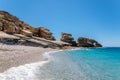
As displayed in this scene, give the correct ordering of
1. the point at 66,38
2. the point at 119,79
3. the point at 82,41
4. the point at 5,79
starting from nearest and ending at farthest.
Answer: the point at 5,79 < the point at 119,79 < the point at 66,38 < the point at 82,41

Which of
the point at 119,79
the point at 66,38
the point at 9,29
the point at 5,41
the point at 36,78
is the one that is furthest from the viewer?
the point at 66,38

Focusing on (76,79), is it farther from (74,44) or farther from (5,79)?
(74,44)

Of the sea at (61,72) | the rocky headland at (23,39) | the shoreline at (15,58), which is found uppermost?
the rocky headland at (23,39)

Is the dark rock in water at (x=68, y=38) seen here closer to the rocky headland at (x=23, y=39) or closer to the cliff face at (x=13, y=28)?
the rocky headland at (x=23, y=39)

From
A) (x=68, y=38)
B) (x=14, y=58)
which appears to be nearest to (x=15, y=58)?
(x=14, y=58)

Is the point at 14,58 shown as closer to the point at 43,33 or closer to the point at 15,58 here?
the point at 15,58

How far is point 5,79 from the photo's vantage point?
11852 mm

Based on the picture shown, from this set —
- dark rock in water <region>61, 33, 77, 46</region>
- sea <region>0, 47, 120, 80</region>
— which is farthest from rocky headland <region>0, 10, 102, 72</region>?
sea <region>0, 47, 120, 80</region>

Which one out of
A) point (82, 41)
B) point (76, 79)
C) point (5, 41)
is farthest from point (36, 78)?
point (82, 41)

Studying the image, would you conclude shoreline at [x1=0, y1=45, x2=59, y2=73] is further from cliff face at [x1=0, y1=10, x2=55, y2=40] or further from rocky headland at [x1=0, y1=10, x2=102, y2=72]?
cliff face at [x1=0, y1=10, x2=55, y2=40]

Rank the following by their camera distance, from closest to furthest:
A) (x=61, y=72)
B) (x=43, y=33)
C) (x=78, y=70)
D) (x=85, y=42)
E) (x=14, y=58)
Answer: (x=61, y=72) < (x=78, y=70) < (x=14, y=58) < (x=43, y=33) < (x=85, y=42)

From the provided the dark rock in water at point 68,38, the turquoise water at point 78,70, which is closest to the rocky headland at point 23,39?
the dark rock in water at point 68,38

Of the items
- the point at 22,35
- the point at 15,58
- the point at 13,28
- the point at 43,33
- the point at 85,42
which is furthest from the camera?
the point at 85,42

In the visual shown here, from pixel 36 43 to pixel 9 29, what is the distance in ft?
30.5
